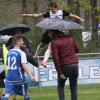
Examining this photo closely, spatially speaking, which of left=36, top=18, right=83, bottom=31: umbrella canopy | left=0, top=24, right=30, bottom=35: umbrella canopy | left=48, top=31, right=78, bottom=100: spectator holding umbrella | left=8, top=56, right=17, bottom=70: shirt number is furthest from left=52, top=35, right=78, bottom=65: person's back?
left=0, top=24, right=30, bottom=35: umbrella canopy

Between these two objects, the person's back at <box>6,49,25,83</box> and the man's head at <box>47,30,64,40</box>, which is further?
the man's head at <box>47,30,64,40</box>

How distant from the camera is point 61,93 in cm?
1020

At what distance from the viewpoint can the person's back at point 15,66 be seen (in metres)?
9.24

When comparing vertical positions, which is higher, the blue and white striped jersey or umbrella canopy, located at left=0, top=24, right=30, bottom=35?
umbrella canopy, located at left=0, top=24, right=30, bottom=35

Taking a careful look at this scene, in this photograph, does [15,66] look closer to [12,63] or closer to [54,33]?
[12,63]

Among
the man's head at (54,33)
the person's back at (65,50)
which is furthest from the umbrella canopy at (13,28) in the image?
the person's back at (65,50)

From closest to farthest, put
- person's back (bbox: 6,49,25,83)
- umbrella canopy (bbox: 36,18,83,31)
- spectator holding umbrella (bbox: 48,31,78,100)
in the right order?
person's back (bbox: 6,49,25,83) → spectator holding umbrella (bbox: 48,31,78,100) → umbrella canopy (bbox: 36,18,83,31)

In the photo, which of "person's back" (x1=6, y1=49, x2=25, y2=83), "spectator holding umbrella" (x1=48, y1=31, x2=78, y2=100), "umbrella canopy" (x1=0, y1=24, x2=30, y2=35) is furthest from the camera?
"umbrella canopy" (x1=0, y1=24, x2=30, y2=35)

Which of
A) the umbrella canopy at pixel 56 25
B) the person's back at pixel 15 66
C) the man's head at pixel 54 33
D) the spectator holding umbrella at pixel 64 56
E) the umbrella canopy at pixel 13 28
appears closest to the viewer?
the person's back at pixel 15 66

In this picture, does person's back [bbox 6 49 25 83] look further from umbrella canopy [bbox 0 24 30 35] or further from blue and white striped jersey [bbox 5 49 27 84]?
umbrella canopy [bbox 0 24 30 35]

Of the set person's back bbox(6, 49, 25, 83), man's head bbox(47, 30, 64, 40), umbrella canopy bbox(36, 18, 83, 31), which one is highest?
umbrella canopy bbox(36, 18, 83, 31)

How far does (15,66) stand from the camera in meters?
9.25

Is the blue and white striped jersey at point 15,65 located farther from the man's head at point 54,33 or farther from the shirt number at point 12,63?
the man's head at point 54,33

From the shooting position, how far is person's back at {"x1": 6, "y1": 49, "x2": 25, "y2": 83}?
9.24 metres
